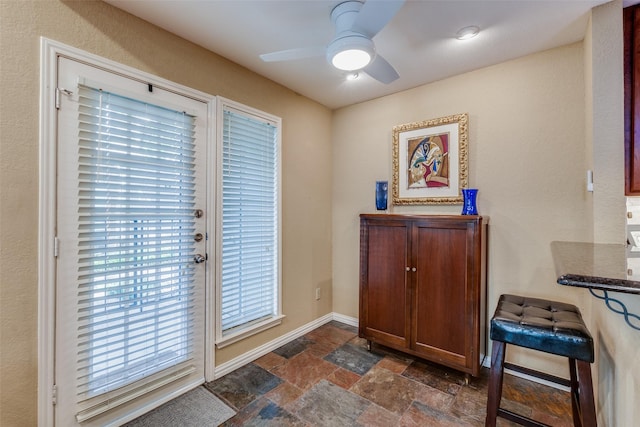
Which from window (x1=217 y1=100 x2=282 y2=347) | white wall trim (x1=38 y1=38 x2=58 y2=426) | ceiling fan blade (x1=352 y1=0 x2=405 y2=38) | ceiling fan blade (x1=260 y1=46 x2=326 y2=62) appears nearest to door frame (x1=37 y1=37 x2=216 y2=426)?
white wall trim (x1=38 y1=38 x2=58 y2=426)

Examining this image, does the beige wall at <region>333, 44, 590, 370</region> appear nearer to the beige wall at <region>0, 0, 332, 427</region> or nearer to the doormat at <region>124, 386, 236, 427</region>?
the beige wall at <region>0, 0, 332, 427</region>

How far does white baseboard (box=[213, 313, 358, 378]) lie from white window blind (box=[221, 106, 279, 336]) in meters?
0.24

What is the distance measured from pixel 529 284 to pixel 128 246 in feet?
9.34

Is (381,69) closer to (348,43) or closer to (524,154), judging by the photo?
(348,43)

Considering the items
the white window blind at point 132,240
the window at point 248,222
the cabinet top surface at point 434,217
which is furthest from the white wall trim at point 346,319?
the white window blind at point 132,240

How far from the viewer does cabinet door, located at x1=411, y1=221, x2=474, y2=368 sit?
2.06 metres

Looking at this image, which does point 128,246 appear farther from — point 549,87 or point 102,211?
point 549,87

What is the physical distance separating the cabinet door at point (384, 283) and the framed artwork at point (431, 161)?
0.49 metres

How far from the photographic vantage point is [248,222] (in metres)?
2.41

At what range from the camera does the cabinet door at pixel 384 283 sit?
2.37 m

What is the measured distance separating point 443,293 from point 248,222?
66.5 inches

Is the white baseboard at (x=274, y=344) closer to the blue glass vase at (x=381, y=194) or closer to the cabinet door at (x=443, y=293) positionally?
the cabinet door at (x=443, y=293)

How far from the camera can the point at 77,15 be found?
154 centimetres

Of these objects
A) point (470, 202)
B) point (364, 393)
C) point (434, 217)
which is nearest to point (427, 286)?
point (434, 217)
